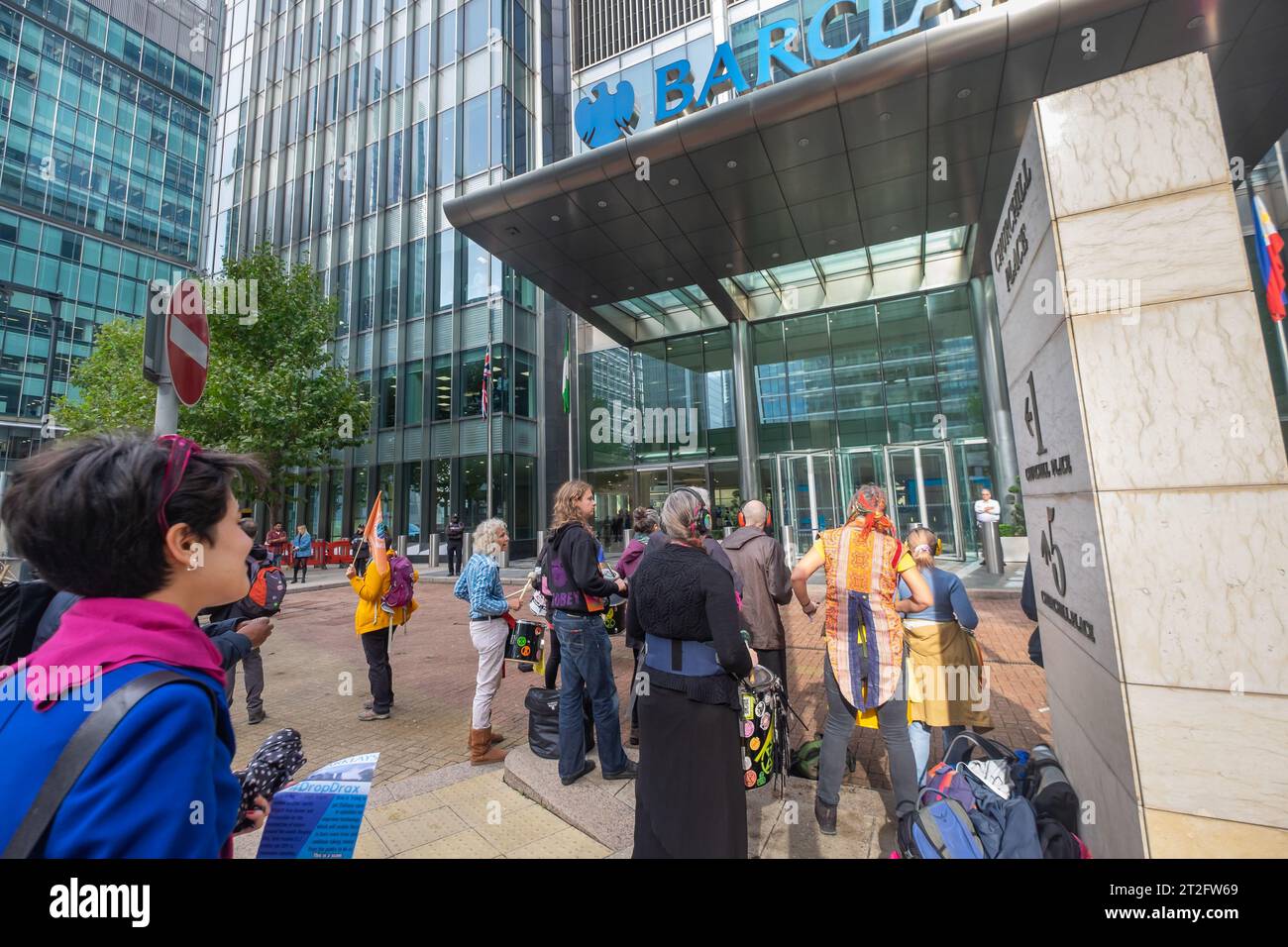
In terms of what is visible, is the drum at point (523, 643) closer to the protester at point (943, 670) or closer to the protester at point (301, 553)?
the protester at point (943, 670)

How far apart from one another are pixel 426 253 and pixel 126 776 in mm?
26954

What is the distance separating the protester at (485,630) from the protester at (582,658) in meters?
0.76

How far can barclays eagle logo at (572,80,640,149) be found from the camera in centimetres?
1180

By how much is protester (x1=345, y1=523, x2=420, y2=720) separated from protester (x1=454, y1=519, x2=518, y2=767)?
1.23 meters

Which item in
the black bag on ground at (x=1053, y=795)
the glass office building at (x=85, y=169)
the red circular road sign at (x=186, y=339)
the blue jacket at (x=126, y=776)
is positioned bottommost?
the black bag on ground at (x=1053, y=795)

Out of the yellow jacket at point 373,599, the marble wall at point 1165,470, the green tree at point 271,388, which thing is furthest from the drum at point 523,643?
the green tree at point 271,388

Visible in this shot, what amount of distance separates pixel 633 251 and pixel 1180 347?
13661 millimetres

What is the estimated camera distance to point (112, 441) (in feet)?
3.73

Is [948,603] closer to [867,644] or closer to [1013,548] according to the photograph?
[867,644]

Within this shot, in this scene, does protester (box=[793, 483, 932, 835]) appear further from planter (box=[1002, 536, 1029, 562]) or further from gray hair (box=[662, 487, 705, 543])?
planter (box=[1002, 536, 1029, 562])

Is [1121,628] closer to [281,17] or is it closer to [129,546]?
[129,546]

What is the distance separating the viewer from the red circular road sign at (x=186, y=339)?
2455 mm

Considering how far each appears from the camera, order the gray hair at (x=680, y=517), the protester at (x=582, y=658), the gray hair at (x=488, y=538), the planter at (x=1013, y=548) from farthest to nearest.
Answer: the planter at (x=1013, y=548)
the gray hair at (x=488, y=538)
the protester at (x=582, y=658)
the gray hair at (x=680, y=517)

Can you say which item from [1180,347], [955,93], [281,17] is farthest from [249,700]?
[281,17]
